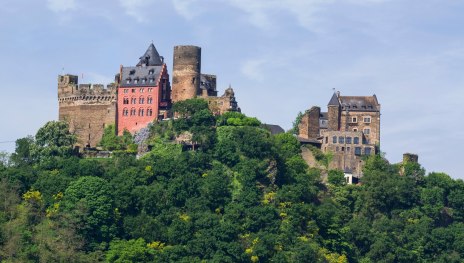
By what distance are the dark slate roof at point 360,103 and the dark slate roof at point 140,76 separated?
14882 millimetres

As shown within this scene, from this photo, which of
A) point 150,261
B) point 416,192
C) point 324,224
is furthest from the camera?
point 416,192

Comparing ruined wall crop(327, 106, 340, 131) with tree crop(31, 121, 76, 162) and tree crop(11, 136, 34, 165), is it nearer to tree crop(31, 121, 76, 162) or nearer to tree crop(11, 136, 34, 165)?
tree crop(31, 121, 76, 162)

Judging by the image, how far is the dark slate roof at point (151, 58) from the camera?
118 metres

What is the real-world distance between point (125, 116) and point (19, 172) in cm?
1176

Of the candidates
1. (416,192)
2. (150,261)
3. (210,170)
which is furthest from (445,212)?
(150,261)

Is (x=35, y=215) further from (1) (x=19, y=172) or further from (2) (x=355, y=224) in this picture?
Answer: (2) (x=355, y=224)

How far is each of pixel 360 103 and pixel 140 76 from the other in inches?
681

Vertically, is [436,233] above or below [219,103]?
below

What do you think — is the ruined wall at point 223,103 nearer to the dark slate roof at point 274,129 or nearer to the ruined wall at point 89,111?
the dark slate roof at point 274,129

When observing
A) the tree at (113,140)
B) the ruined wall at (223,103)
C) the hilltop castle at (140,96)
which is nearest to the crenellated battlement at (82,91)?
the hilltop castle at (140,96)

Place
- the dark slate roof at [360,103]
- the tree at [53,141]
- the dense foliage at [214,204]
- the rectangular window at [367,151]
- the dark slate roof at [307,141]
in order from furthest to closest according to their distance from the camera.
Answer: the dark slate roof at [360,103], the dark slate roof at [307,141], the rectangular window at [367,151], the tree at [53,141], the dense foliage at [214,204]

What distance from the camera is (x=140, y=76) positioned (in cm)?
11606

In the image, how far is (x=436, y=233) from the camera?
11012cm

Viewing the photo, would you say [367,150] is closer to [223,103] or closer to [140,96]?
[223,103]
